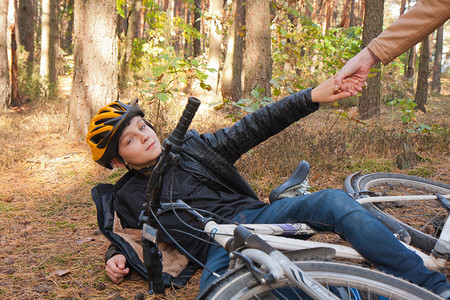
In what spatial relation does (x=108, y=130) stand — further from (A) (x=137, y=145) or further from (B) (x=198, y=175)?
(B) (x=198, y=175)

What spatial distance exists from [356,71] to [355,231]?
1073mm

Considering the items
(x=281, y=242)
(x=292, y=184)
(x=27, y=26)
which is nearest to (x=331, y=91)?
(x=292, y=184)

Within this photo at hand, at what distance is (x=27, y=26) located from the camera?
1273 centimetres

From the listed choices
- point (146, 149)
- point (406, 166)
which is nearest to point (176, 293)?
point (146, 149)

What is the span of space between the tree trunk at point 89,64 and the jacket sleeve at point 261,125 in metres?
3.52

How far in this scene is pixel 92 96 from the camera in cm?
546

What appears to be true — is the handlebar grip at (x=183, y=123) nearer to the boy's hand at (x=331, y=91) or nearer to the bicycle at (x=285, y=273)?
the bicycle at (x=285, y=273)

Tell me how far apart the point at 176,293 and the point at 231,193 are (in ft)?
2.48

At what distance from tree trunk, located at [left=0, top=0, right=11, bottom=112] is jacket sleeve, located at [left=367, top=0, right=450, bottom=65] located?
8439 millimetres

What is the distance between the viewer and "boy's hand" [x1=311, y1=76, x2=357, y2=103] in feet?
7.09

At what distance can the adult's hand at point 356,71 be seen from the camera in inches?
86.6

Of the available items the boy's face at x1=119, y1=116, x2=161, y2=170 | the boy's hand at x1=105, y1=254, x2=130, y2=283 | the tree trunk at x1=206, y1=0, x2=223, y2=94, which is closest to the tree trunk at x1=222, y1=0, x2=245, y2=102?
the tree trunk at x1=206, y1=0, x2=223, y2=94

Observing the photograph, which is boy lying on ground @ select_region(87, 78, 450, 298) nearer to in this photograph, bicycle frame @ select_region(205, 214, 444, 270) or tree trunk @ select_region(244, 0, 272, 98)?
bicycle frame @ select_region(205, 214, 444, 270)

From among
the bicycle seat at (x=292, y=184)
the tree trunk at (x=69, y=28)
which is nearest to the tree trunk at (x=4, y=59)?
the tree trunk at (x=69, y=28)
